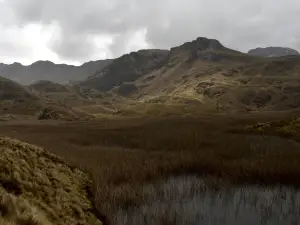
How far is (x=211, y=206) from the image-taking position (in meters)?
A: 15.3

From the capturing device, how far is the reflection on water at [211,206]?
13516 millimetres

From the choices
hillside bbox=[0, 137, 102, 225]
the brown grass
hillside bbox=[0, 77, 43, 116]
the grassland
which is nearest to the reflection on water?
the grassland

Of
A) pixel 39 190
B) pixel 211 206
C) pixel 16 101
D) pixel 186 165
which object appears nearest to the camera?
pixel 39 190

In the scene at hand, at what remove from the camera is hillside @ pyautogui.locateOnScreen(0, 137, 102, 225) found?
791 centimetres

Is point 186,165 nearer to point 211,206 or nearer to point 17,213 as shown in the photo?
point 211,206

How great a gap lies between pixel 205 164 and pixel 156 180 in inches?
139

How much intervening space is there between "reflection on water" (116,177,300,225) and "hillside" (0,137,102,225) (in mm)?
1935

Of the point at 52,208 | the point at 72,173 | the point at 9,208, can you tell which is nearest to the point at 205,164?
the point at 72,173

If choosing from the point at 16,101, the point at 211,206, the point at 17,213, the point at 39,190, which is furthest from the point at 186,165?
the point at 16,101

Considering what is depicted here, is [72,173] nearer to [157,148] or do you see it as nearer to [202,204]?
[202,204]

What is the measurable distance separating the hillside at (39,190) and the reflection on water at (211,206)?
6.35 feet

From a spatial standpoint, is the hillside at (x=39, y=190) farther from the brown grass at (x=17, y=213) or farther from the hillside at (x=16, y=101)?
the hillside at (x=16, y=101)

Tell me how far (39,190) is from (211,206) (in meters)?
7.17

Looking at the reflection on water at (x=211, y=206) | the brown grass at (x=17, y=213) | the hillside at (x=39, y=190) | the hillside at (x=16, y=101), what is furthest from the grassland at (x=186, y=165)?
the hillside at (x=16, y=101)
